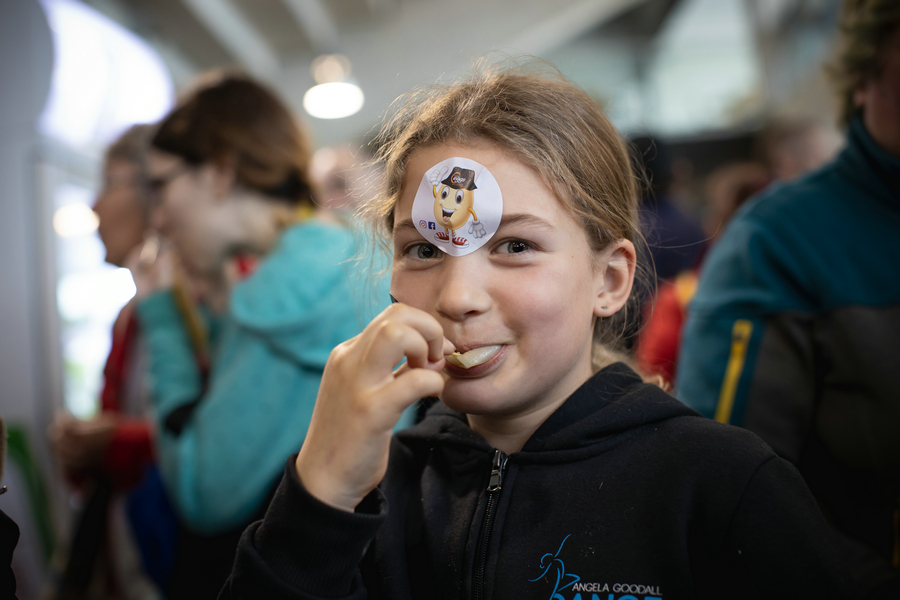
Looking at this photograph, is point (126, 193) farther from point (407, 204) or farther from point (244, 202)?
point (407, 204)

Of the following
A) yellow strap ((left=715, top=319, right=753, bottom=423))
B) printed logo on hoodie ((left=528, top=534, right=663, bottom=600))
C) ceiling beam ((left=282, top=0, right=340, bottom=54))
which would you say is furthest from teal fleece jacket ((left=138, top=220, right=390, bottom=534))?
ceiling beam ((left=282, top=0, right=340, bottom=54))

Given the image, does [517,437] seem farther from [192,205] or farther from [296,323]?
[192,205]

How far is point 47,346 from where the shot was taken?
7.77 feet

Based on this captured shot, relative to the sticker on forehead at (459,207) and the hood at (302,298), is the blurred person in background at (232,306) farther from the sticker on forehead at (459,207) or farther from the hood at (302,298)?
the sticker on forehead at (459,207)

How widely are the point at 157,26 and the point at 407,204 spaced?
148 inches

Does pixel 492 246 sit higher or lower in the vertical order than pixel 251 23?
lower

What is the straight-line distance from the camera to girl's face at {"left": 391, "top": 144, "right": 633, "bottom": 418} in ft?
2.18

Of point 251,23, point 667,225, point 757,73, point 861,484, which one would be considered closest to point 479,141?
point 861,484

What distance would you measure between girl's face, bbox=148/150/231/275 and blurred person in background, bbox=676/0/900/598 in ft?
3.76

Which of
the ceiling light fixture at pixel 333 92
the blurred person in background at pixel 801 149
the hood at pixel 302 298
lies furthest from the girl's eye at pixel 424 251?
the ceiling light fixture at pixel 333 92

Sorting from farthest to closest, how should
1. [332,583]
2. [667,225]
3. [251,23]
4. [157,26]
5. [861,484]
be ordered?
[251,23] < [157,26] < [667,225] < [861,484] < [332,583]

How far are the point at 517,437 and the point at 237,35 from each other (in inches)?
172

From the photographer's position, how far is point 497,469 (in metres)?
0.73

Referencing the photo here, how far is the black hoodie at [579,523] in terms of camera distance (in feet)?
1.93
